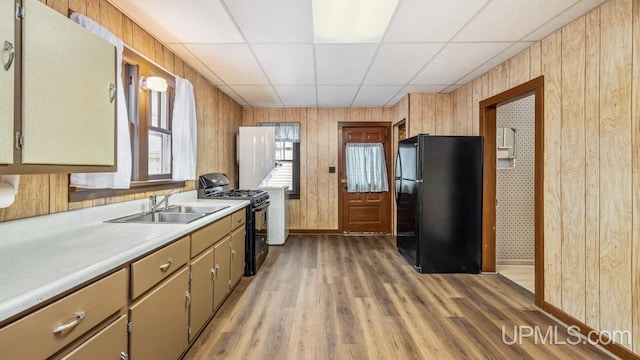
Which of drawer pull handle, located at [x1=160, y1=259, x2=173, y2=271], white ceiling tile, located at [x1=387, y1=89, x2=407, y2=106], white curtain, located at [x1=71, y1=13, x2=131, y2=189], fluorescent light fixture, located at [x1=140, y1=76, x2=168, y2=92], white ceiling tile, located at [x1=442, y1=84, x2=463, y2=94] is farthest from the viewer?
white ceiling tile, located at [x1=387, y1=89, x2=407, y2=106]

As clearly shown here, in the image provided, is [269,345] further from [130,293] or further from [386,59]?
[386,59]

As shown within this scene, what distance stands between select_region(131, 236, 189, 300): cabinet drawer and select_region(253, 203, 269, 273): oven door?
158 cm

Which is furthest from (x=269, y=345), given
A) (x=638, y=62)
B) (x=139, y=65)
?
(x=638, y=62)

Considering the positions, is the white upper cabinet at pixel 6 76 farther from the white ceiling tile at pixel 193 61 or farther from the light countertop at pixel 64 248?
the white ceiling tile at pixel 193 61

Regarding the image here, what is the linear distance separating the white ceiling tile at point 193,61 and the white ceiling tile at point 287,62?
657 millimetres

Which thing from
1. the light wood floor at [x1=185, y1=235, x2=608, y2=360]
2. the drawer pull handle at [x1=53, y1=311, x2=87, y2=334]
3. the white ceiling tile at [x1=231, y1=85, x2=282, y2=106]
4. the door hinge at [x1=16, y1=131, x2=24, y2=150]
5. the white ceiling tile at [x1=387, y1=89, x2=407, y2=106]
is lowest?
the light wood floor at [x1=185, y1=235, x2=608, y2=360]

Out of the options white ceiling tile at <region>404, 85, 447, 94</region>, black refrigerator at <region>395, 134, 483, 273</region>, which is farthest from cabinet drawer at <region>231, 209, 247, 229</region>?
white ceiling tile at <region>404, 85, 447, 94</region>

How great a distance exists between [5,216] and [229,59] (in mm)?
2243

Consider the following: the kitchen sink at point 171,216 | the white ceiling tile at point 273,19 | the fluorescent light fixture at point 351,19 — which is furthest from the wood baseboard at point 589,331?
the white ceiling tile at point 273,19

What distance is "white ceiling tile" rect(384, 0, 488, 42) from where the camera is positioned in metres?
2.02

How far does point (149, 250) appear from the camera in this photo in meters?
1.39

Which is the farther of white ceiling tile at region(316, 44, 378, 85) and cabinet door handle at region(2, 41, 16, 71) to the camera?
white ceiling tile at region(316, 44, 378, 85)

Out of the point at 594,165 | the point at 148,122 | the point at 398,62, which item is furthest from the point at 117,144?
the point at 594,165

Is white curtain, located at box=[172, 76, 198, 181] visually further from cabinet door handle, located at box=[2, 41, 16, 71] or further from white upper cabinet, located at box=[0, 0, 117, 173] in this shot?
cabinet door handle, located at box=[2, 41, 16, 71]
